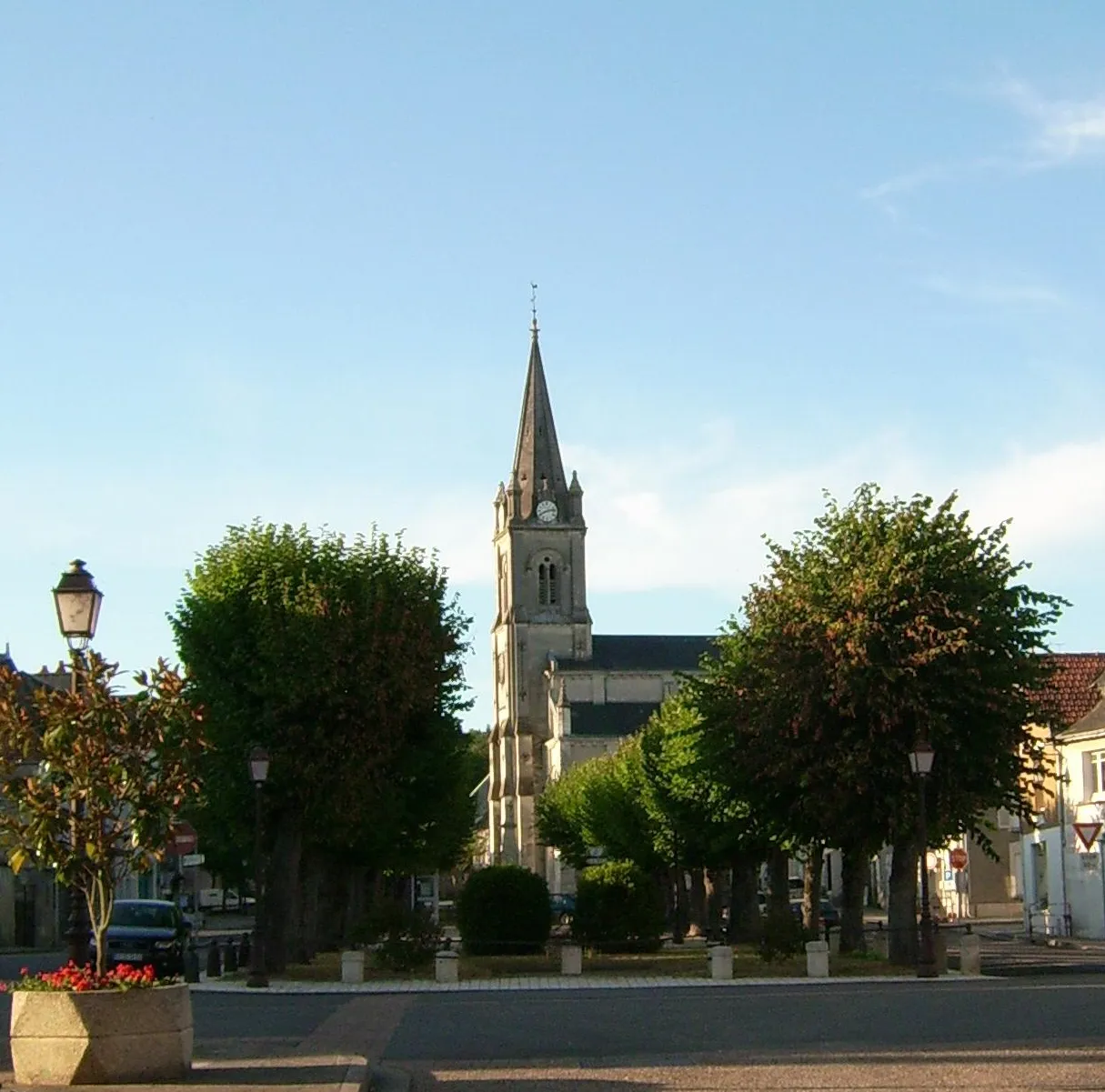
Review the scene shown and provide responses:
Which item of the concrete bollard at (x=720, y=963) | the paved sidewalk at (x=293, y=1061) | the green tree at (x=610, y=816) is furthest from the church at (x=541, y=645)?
the paved sidewalk at (x=293, y=1061)

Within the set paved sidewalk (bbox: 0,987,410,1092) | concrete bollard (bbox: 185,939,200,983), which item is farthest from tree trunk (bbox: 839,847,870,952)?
paved sidewalk (bbox: 0,987,410,1092)

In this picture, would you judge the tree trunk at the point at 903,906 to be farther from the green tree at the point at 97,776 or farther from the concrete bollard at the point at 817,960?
the green tree at the point at 97,776

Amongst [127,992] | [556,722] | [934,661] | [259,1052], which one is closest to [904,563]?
[934,661]

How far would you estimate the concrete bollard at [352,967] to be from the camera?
36341mm

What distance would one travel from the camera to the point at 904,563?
A: 127 feet

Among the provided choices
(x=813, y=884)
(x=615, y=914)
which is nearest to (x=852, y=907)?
(x=813, y=884)

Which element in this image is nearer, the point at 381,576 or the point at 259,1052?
the point at 259,1052

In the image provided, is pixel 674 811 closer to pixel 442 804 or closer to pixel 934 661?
pixel 442 804

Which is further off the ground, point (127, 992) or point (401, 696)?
point (401, 696)

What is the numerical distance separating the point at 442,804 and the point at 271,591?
7.48 metres

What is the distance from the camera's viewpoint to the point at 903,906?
3906cm

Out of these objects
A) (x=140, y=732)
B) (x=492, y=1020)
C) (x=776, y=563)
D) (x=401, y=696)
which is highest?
(x=776, y=563)

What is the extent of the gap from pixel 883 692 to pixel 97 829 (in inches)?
950

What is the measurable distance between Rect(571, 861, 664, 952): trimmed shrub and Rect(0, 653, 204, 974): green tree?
29.0 meters
